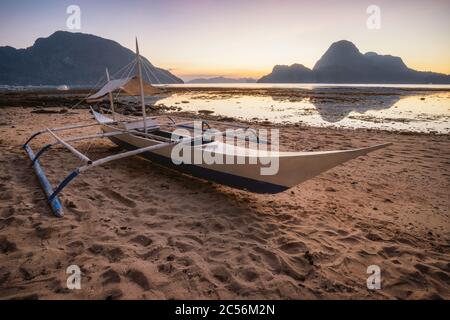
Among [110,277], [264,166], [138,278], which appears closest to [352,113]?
[264,166]

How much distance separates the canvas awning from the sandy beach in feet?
9.61

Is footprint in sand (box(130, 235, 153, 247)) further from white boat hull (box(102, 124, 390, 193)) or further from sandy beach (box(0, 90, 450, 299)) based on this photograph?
white boat hull (box(102, 124, 390, 193))

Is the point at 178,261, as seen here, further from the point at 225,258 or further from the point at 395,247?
the point at 395,247

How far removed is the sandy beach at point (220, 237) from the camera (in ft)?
9.32

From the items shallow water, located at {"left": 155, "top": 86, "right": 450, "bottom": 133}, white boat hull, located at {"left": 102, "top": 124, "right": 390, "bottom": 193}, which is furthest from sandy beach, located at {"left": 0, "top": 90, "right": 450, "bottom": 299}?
shallow water, located at {"left": 155, "top": 86, "right": 450, "bottom": 133}

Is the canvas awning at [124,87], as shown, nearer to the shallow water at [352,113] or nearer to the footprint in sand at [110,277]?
the footprint in sand at [110,277]

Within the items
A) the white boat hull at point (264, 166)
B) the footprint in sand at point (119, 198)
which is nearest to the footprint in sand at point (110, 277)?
the footprint in sand at point (119, 198)

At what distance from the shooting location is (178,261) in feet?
10.6

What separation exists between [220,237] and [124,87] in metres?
7.69

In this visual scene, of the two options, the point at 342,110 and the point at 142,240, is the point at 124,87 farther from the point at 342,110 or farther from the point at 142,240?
the point at 342,110

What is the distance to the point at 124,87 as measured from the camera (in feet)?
29.8
